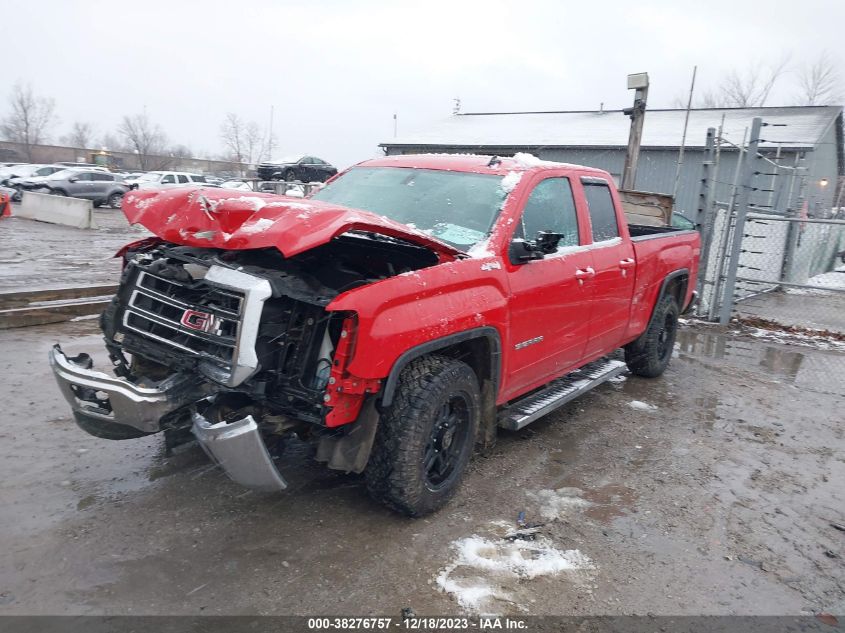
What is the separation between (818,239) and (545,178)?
513 inches

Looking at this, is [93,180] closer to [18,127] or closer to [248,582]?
[248,582]

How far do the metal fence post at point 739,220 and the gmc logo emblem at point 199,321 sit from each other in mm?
8261

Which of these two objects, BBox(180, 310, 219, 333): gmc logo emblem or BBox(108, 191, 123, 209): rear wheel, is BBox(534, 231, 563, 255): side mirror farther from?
BBox(108, 191, 123, 209): rear wheel

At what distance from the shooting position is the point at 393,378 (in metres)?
3.09

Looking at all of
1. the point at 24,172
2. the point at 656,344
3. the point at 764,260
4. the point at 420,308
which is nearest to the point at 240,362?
the point at 420,308

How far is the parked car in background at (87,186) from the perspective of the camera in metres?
24.0

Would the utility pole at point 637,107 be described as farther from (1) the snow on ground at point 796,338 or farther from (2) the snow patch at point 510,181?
(2) the snow patch at point 510,181

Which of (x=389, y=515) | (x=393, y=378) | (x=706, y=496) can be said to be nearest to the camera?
(x=393, y=378)

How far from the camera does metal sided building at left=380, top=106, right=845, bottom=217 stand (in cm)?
2184

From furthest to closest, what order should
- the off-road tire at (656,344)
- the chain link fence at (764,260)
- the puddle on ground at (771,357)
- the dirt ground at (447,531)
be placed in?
1. the chain link fence at (764,260)
2. the puddle on ground at (771,357)
3. the off-road tire at (656,344)
4. the dirt ground at (447,531)

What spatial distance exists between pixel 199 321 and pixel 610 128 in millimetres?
26873

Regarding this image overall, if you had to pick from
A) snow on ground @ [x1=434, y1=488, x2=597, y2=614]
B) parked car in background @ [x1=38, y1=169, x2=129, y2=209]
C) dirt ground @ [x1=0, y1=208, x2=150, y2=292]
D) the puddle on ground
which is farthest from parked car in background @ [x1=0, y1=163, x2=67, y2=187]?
snow on ground @ [x1=434, y1=488, x2=597, y2=614]

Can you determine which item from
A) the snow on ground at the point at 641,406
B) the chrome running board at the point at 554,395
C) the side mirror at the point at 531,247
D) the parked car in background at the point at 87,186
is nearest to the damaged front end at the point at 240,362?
the side mirror at the point at 531,247

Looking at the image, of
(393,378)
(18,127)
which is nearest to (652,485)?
(393,378)
